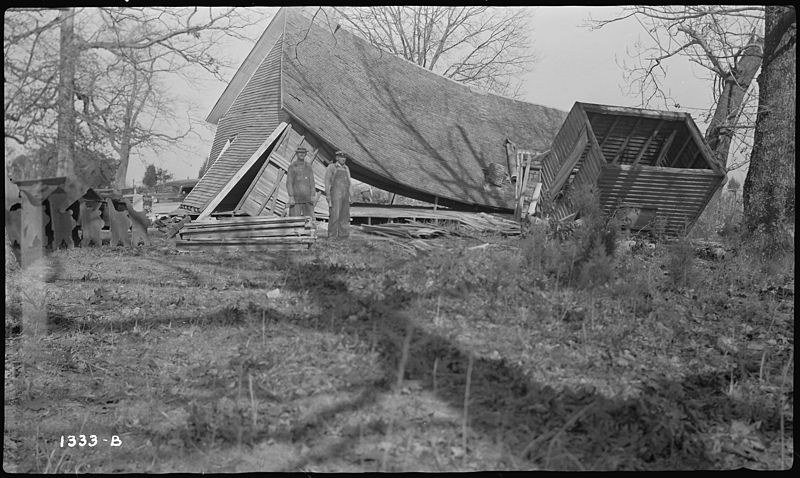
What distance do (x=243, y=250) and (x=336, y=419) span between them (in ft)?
17.2

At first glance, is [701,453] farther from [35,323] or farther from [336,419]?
[35,323]

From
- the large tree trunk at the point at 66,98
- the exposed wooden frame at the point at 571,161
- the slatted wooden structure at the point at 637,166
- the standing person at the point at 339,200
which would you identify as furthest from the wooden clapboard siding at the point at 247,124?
the exposed wooden frame at the point at 571,161

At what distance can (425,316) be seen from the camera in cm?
489

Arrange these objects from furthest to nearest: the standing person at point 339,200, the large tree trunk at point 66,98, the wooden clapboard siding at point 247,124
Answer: the wooden clapboard siding at point 247,124
the standing person at point 339,200
the large tree trunk at point 66,98

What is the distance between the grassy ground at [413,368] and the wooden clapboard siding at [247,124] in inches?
396

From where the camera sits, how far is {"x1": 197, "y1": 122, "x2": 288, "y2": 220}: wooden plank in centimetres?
1451

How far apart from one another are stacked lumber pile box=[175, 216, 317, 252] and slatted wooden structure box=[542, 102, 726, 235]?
3906 millimetres

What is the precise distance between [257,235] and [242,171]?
7.03 meters

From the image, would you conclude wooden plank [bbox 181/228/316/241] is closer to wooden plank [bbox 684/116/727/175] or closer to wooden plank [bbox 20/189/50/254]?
wooden plank [bbox 20/189/50/254]

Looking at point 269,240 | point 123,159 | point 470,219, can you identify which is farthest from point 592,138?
point 123,159

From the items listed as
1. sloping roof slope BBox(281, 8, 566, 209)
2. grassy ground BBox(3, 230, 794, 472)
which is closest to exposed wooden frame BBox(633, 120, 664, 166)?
grassy ground BBox(3, 230, 794, 472)

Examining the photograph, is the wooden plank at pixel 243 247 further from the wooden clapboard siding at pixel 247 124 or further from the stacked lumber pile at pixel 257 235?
the wooden clapboard siding at pixel 247 124

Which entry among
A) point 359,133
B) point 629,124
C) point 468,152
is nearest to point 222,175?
point 359,133

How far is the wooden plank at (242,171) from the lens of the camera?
14511 millimetres
